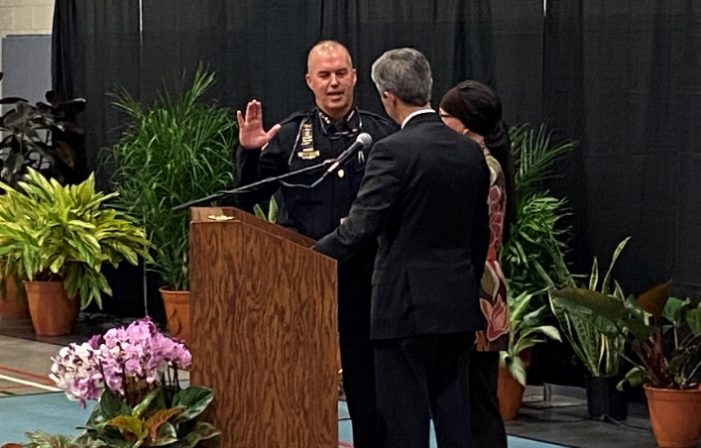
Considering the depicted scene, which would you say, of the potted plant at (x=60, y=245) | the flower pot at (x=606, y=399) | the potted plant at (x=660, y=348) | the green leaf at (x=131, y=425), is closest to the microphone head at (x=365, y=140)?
the green leaf at (x=131, y=425)

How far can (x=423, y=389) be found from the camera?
3957mm

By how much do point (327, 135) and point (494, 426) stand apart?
3.29 feet

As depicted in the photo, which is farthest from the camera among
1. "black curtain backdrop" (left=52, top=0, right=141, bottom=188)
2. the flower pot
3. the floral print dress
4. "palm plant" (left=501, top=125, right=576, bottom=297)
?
"black curtain backdrop" (left=52, top=0, right=141, bottom=188)

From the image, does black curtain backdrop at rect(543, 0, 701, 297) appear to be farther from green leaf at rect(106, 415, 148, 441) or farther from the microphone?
green leaf at rect(106, 415, 148, 441)

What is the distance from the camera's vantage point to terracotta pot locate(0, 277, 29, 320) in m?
8.87

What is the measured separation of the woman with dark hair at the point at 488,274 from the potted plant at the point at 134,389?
88cm

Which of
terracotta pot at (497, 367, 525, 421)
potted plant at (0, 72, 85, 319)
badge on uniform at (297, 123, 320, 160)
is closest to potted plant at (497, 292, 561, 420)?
terracotta pot at (497, 367, 525, 421)

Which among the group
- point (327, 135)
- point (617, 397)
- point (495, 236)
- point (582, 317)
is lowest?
point (617, 397)

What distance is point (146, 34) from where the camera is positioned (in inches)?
341

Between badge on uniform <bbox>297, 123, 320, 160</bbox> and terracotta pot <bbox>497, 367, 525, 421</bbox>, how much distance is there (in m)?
1.99

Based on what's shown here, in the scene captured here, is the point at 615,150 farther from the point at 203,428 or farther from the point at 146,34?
the point at 146,34

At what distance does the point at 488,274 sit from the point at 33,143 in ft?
16.8

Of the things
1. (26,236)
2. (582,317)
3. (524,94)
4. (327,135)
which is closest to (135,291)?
(26,236)

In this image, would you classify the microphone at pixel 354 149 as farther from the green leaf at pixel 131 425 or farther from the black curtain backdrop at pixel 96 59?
the black curtain backdrop at pixel 96 59
